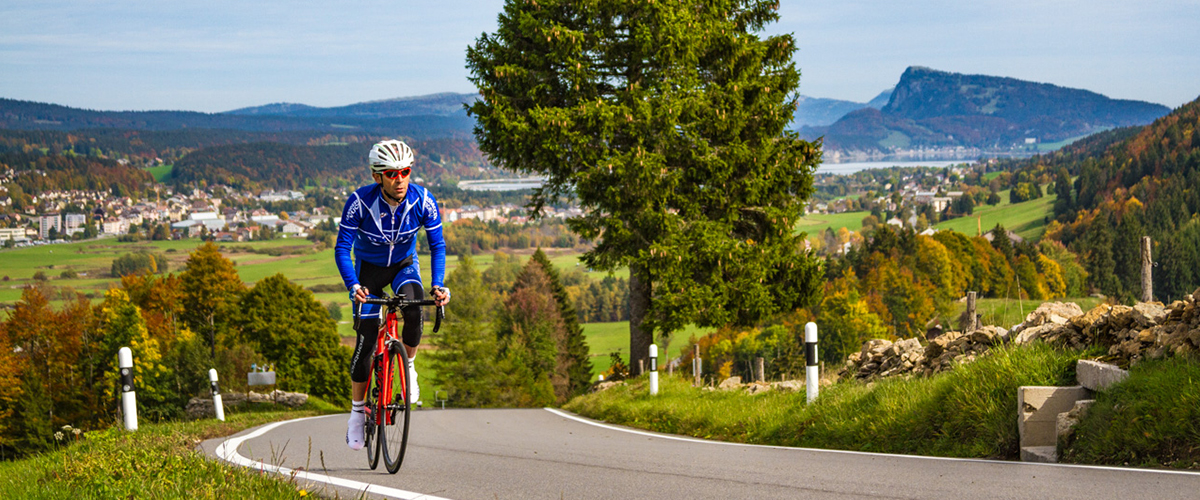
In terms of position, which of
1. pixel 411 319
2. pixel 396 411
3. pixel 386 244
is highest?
pixel 386 244

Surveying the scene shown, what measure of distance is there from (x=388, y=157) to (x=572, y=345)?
7374cm

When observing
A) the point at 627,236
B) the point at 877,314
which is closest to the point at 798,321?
the point at 877,314

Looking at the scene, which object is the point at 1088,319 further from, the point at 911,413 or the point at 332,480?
the point at 332,480

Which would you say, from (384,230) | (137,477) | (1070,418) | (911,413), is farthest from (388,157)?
(1070,418)

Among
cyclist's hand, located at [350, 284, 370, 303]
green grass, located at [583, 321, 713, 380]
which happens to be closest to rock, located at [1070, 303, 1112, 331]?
cyclist's hand, located at [350, 284, 370, 303]

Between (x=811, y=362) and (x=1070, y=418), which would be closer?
(x=1070, y=418)

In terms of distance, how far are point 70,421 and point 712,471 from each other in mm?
58296

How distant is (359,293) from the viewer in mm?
5508

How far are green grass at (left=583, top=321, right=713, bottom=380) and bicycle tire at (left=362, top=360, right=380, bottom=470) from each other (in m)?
108

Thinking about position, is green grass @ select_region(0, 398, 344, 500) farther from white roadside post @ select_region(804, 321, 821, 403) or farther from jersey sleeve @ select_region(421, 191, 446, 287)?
white roadside post @ select_region(804, 321, 821, 403)

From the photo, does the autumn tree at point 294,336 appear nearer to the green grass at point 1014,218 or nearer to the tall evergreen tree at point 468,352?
the tall evergreen tree at point 468,352

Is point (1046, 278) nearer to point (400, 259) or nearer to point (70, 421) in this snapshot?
point (70, 421)

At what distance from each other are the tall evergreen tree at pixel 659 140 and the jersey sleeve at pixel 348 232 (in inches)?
498

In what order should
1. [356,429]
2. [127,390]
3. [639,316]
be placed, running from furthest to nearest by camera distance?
[639,316] < [127,390] < [356,429]
